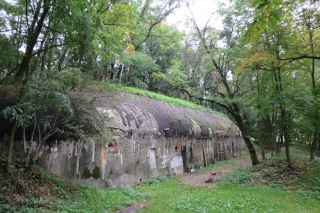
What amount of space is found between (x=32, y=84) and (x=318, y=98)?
1023 cm

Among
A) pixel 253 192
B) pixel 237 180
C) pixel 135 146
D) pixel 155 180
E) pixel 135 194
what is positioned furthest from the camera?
pixel 155 180

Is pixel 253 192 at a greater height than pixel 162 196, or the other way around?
pixel 253 192

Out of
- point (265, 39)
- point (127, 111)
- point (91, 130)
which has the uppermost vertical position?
point (265, 39)

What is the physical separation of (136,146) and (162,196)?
287 cm

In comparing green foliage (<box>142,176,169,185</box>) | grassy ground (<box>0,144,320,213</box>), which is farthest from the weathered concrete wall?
grassy ground (<box>0,144,320,213</box>)

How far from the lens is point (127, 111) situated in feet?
35.5

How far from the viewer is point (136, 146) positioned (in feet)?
34.3

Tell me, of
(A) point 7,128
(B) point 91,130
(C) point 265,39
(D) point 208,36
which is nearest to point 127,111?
(B) point 91,130

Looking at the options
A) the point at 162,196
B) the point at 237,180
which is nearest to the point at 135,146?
the point at 162,196

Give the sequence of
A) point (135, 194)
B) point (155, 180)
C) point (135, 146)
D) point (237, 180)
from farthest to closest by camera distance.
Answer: point (155, 180) → point (135, 146) → point (237, 180) → point (135, 194)

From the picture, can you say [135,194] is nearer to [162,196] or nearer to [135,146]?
[162,196]

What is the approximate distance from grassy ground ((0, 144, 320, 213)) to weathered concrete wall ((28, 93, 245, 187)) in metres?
0.67

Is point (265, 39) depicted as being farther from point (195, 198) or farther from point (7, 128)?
point (7, 128)

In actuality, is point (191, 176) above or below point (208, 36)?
below
